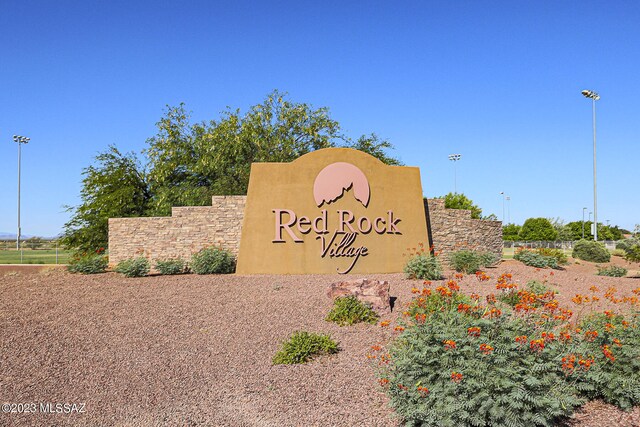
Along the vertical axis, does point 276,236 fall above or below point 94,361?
above

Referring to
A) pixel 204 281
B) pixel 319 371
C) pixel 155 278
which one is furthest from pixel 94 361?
pixel 155 278

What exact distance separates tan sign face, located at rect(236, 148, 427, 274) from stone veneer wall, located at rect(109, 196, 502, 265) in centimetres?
161

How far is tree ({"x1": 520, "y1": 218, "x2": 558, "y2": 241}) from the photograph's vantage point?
2502 inches

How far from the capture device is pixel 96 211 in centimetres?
2684

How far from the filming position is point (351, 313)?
408 inches

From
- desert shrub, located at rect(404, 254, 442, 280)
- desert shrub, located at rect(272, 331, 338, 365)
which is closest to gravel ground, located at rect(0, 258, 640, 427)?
desert shrub, located at rect(272, 331, 338, 365)

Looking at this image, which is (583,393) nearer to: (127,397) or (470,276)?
(127,397)

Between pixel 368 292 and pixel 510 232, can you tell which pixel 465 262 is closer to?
pixel 368 292

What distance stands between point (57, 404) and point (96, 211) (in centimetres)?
2173

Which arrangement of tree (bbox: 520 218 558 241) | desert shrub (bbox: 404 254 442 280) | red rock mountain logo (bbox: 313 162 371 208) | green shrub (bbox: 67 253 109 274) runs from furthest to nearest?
tree (bbox: 520 218 558 241)
green shrub (bbox: 67 253 109 274)
red rock mountain logo (bbox: 313 162 371 208)
desert shrub (bbox: 404 254 442 280)

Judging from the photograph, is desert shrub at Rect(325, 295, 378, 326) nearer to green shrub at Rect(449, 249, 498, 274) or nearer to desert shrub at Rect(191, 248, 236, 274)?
green shrub at Rect(449, 249, 498, 274)

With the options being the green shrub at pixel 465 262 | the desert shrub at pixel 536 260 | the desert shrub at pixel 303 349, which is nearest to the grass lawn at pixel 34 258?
the green shrub at pixel 465 262

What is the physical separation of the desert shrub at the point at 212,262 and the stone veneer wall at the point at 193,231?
0.96 meters

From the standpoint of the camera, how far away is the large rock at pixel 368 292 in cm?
1097
